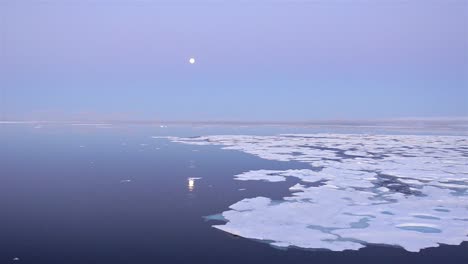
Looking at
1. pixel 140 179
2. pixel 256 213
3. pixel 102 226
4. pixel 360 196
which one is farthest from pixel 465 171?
pixel 102 226

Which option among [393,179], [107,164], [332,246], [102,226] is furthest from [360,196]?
[107,164]

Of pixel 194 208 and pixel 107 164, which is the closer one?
pixel 194 208

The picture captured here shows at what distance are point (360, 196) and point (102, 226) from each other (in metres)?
5.26

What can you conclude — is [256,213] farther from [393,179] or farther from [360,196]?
[393,179]

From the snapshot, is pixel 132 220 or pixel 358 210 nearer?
pixel 132 220

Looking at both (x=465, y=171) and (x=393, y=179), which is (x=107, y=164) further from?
(x=465, y=171)

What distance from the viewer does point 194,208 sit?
24.2 ft

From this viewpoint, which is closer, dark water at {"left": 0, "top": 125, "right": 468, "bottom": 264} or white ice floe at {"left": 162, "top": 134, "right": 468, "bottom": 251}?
dark water at {"left": 0, "top": 125, "right": 468, "bottom": 264}

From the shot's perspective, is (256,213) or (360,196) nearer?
(256,213)

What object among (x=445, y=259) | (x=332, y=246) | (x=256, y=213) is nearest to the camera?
(x=445, y=259)

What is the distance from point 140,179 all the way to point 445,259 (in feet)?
24.6

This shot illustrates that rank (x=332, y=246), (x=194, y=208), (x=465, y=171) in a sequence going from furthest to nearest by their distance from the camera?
(x=465, y=171) < (x=194, y=208) < (x=332, y=246)

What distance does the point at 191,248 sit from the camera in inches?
212

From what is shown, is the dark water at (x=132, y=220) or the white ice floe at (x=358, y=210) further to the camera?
Answer: the white ice floe at (x=358, y=210)
